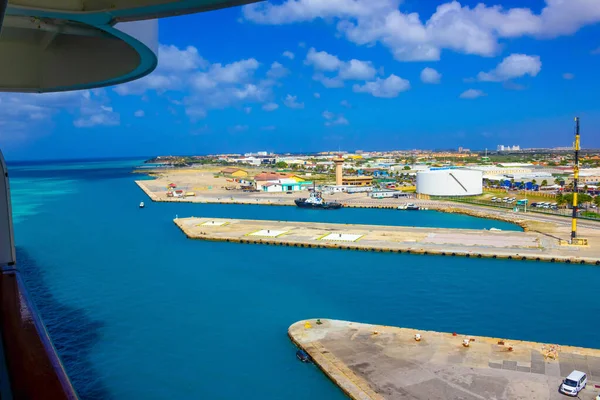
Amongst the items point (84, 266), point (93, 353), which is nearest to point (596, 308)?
point (93, 353)

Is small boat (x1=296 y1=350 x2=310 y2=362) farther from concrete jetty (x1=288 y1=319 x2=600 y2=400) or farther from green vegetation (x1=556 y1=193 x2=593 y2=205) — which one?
green vegetation (x1=556 y1=193 x2=593 y2=205)

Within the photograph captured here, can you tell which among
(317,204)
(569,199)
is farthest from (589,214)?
(317,204)

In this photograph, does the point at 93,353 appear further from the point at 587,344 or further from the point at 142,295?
the point at 587,344

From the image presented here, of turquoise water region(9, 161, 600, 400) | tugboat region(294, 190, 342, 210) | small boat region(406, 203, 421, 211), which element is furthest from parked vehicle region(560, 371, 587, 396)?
tugboat region(294, 190, 342, 210)

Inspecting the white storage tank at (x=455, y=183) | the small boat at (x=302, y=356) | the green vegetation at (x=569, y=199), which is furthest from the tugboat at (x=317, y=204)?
the small boat at (x=302, y=356)

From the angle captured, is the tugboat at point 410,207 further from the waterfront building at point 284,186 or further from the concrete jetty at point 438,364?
the concrete jetty at point 438,364

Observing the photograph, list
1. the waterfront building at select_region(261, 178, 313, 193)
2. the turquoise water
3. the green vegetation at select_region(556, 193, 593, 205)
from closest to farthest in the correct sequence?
1. the turquoise water
2. the green vegetation at select_region(556, 193, 593, 205)
3. the waterfront building at select_region(261, 178, 313, 193)
